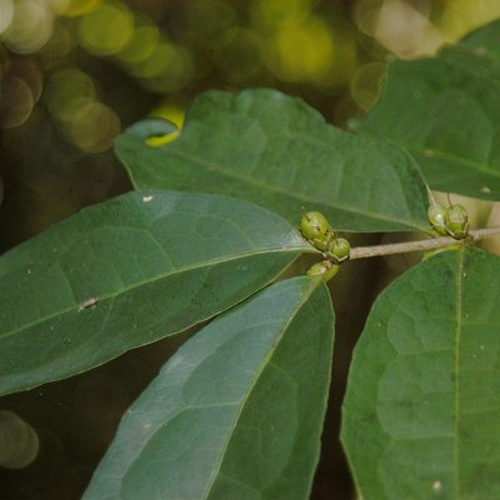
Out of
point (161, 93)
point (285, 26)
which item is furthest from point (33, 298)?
point (161, 93)

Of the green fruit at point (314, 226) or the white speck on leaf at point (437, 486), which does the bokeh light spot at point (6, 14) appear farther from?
the white speck on leaf at point (437, 486)

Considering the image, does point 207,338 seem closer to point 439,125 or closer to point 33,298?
point 33,298

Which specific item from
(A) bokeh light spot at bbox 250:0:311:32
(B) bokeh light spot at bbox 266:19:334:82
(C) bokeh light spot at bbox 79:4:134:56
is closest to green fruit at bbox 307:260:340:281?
(A) bokeh light spot at bbox 250:0:311:32

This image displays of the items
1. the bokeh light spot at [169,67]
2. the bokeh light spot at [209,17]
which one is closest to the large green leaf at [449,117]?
the bokeh light spot at [209,17]

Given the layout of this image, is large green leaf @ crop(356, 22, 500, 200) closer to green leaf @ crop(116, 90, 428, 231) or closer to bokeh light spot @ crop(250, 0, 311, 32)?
green leaf @ crop(116, 90, 428, 231)

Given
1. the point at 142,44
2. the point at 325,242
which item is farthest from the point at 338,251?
the point at 142,44
